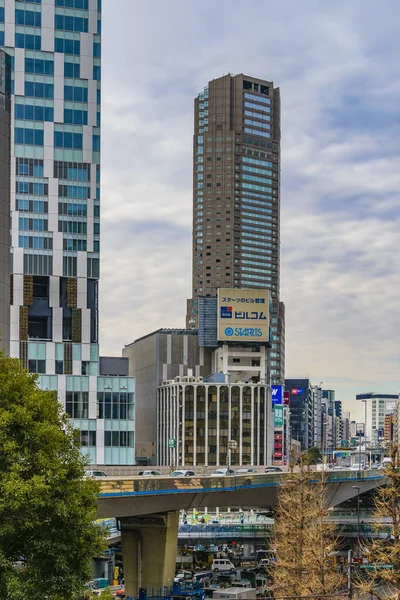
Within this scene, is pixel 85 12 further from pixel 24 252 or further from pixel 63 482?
pixel 63 482

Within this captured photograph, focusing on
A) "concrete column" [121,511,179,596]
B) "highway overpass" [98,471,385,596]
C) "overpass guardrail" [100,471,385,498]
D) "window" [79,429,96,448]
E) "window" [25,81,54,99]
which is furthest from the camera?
"window" [25,81,54,99]

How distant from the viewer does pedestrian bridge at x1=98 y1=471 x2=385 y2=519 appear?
6881 centimetres

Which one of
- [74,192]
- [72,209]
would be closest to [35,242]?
[72,209]

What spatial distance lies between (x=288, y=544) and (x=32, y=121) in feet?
293

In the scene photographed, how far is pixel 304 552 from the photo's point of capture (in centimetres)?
6272

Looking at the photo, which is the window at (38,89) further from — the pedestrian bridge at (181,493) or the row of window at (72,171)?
the pedestrian bridge at (181,493)

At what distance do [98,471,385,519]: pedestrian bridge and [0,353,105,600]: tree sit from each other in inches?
687

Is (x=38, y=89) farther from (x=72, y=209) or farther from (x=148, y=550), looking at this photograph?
(x=148, y=550)

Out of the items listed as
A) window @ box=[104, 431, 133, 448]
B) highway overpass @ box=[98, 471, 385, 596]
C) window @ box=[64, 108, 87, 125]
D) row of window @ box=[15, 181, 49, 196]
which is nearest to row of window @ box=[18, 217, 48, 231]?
row of window @ box=[15, 181, 49, 196]

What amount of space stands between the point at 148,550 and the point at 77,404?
51434mm

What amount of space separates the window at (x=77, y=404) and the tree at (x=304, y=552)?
63.2 metres

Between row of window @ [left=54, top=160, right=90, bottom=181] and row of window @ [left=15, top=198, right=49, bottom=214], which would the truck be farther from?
row of window @ [left=54, top=160, right=90, bottom=181]

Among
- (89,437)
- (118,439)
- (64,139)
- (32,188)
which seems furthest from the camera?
(64,139)

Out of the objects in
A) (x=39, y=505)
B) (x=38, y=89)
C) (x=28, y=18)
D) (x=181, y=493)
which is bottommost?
(x=181, y=493)
